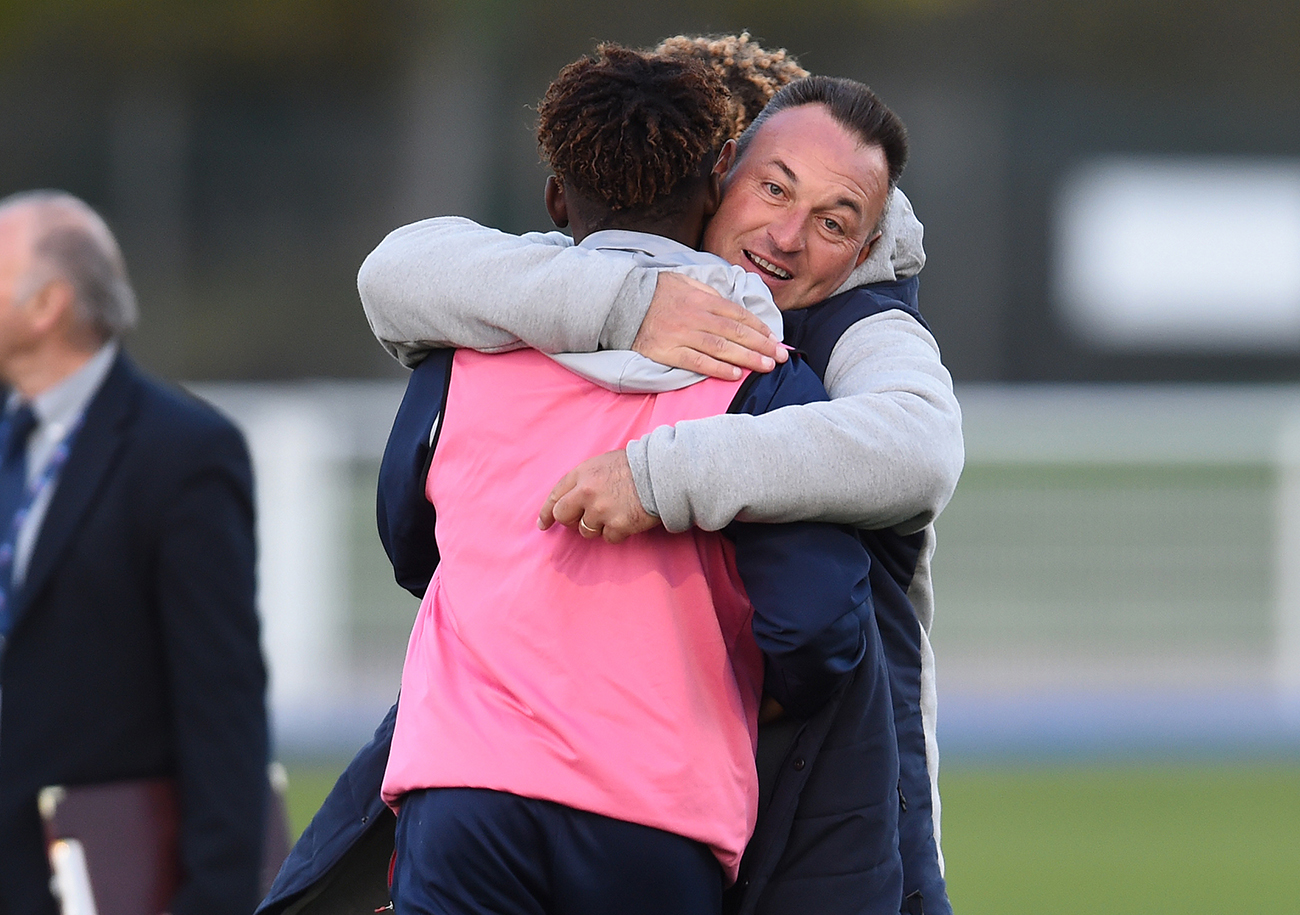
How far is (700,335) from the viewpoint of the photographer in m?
1.93

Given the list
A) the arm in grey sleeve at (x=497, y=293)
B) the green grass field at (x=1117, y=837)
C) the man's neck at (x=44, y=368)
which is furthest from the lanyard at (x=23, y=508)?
the green grass field at (x=1117, y=837)

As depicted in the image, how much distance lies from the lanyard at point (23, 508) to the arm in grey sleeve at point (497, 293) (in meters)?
1.53

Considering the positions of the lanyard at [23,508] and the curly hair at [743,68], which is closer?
the curly hair at [743,68]

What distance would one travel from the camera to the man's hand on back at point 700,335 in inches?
76.1

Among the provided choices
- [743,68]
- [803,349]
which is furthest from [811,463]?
[743,68]

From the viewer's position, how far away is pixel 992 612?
384 inches

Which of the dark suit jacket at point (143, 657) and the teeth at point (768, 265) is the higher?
the teeth at point (768, 265)

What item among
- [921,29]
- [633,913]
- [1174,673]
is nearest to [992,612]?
[1174,673]

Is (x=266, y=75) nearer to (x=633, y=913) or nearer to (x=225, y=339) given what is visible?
(x=225, y=339)

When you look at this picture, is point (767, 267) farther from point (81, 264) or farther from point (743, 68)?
point (81, 264)

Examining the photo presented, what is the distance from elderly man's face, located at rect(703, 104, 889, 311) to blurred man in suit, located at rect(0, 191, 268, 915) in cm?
159

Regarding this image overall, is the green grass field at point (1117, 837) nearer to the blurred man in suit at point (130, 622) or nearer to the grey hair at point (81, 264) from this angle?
the blurred man in suit at point (130, 622)

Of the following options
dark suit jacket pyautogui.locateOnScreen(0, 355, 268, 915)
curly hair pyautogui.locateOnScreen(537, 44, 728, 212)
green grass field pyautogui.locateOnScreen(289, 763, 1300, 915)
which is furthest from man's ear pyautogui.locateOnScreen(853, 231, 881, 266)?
green grass field pyautogui.locateOnScreen(289, 763, 1300, 915)

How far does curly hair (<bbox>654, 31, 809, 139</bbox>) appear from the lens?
2561 millimetres
